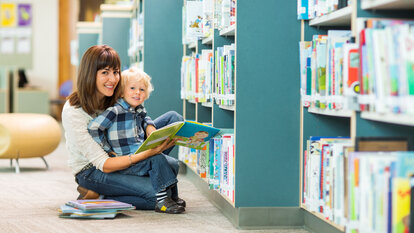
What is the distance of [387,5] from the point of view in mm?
1842

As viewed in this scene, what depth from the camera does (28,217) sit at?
2.84 m

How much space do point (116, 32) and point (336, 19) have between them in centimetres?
443

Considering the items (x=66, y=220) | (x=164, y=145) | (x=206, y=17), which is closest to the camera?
(x=66, y=220)

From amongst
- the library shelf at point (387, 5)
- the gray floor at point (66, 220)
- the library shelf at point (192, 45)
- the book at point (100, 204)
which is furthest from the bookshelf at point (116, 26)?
the library shelf at point (387, 5)

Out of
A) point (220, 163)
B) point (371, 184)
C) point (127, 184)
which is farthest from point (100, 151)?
point (371, 184)

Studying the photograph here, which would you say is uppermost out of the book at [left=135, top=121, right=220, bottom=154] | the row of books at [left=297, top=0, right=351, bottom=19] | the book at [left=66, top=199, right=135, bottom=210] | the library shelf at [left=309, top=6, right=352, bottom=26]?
the row of books at [left=297, top=0, right=351, bottom=19]

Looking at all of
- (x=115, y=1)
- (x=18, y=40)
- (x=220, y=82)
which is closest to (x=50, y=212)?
(x=220, y=82)

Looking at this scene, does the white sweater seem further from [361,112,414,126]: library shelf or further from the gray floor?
[361,112,414,126]: library shelf

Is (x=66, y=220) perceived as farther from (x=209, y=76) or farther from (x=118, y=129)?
(x=209, y=76)

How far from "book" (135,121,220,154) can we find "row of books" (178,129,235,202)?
67 millimetres

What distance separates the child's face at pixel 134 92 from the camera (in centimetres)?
302

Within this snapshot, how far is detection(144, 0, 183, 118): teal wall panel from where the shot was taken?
440cm

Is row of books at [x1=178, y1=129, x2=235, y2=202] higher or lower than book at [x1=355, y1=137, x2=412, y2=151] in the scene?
lower

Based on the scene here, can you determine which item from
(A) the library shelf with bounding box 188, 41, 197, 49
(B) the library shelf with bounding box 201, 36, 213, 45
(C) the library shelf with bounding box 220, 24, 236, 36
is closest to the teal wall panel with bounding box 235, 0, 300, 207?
(C) the library shelf with bounding box 220, 24, 236, 36
